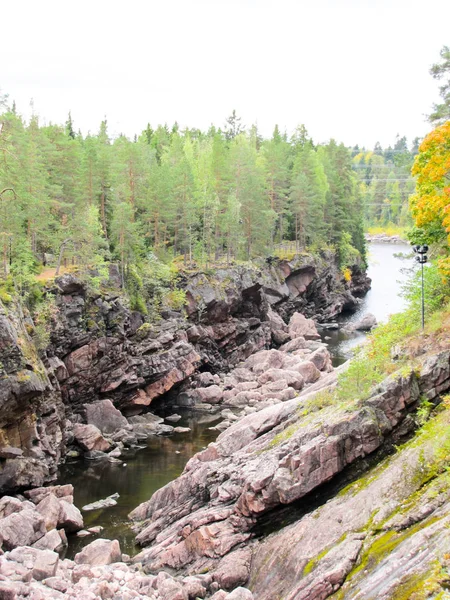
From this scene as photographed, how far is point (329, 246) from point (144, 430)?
5231 centimetres

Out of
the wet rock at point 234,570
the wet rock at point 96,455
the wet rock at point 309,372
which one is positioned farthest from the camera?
the wet rock at point 309,372

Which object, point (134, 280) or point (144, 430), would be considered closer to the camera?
point (144, 430)

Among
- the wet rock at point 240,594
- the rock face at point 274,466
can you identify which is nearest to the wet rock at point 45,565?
the rock face at point 274,466

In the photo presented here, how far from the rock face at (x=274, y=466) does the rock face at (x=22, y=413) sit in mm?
8718

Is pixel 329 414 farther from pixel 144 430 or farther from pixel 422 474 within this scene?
pixel 144 430

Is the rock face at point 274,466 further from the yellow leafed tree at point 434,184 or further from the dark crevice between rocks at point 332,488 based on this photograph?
the yellow leafed tree at point 434,184

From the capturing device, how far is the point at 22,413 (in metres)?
31.5

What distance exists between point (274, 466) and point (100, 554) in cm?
842

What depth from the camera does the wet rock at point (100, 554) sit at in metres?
22.4

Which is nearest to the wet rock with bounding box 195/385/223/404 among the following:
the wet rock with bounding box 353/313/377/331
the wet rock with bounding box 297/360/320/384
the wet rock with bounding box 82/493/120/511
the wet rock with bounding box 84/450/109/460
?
Result: the wet rock with bounding box 297/360/320/384

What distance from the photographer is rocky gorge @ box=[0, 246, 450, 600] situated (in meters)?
15.1

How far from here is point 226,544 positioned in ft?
65.4

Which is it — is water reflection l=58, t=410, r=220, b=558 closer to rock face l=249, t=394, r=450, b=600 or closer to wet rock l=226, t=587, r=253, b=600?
wet rock l=226, t=587, r=253, b=600

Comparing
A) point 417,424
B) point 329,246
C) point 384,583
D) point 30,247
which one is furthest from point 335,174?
point 384,583
